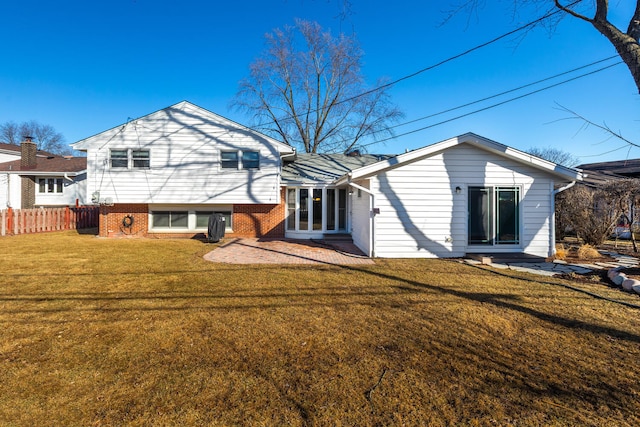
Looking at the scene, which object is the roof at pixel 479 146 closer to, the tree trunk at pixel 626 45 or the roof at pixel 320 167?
the tree trunk at pixel 626 45

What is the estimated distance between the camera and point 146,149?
1312 centimetres

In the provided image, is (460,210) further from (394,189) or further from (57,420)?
(57,420)

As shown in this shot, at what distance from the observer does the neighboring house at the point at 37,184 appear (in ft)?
66.9

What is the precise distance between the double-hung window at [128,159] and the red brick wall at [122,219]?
5.62 feet

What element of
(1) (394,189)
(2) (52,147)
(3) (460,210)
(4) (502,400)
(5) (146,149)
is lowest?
(4) (502,400)

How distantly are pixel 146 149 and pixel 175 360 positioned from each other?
12323 millimetres

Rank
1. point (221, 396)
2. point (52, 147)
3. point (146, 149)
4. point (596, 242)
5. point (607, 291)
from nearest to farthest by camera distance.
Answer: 1. point (221, 396)
2. point (607, 291)
3. point (596, 242)
4. point (146, 149)
5. point (52, 147)

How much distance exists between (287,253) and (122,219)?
Answer: 857 centimetres

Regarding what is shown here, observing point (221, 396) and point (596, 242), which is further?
point (596, 242)

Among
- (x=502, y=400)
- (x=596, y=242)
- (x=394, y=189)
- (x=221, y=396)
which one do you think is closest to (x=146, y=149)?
(x=394, y=189)

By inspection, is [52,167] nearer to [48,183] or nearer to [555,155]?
[48,183]

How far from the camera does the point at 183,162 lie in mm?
13242

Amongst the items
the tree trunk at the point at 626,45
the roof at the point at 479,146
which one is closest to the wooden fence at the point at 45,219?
the roof at the point at 479,146

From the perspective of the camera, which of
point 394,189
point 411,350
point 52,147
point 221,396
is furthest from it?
point 52,147
